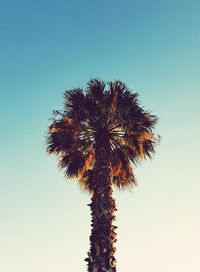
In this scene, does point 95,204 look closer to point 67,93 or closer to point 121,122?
point 121,122

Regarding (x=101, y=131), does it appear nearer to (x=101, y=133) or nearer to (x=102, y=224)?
(x=101, y=133)

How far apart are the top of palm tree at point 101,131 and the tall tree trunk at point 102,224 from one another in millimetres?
1715

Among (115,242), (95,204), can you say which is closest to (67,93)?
(95,204)

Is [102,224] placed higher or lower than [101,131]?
lower

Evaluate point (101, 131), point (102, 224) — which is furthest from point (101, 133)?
point (102, 224)

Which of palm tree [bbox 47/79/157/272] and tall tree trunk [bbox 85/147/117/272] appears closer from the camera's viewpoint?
tall tree trunk [bbox 85/147/117/272]

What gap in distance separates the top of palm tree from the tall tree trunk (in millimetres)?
1715

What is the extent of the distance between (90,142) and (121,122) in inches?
65.1

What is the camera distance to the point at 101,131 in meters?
16.5

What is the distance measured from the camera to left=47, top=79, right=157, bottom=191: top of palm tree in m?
16.7

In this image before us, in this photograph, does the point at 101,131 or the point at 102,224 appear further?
the point at 101,131

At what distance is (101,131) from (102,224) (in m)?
4.42

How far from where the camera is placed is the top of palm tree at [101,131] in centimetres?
1672

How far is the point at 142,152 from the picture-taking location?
17.5 m
